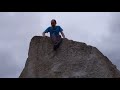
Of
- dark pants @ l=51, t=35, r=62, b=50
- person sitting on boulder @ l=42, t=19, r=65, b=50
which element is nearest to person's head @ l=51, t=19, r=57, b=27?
person sitting on boulder @ l=42, t=19, r=65, b=50

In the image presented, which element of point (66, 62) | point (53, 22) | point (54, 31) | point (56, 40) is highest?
point (53, 22)

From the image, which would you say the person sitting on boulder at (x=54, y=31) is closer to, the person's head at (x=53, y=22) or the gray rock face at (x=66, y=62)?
the person's head at (x=53, y=22)

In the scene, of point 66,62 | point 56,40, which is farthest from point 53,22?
point 66,62

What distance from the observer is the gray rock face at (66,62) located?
955 centimetres

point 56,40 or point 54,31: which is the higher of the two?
point 54,31

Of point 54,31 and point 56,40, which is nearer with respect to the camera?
point 54,31

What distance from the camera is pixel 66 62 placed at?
970cm

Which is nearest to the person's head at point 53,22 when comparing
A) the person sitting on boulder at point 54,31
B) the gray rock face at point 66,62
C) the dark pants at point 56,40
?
the person sitting on boulder at point 54,31

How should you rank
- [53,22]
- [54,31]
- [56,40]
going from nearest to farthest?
1. [53,22]
2. [54,31]
3. [56,40]

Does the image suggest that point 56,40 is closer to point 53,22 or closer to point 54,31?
point 54,31

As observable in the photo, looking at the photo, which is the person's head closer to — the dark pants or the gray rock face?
the dark pants

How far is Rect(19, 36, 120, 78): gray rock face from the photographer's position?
955 cm
